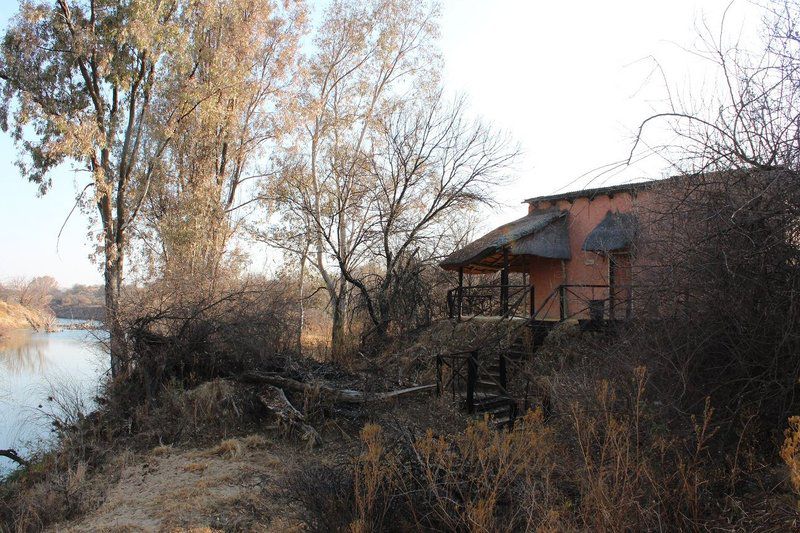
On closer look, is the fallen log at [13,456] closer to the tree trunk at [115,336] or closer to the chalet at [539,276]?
the tree trunk at [115,336]

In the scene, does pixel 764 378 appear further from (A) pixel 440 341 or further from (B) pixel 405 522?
(A) pixel 440 341

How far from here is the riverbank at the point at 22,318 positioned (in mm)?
39969

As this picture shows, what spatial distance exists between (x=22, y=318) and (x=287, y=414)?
46816 mm

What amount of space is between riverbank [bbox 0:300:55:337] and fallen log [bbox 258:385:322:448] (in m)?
35.2

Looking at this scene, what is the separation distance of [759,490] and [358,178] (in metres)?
20.1

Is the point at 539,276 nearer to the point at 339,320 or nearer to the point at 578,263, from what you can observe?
the point at 578,263

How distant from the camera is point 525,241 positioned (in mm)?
17469

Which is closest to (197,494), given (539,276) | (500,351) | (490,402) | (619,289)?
(490,402)

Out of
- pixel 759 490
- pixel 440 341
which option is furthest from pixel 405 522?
pixel 440 341

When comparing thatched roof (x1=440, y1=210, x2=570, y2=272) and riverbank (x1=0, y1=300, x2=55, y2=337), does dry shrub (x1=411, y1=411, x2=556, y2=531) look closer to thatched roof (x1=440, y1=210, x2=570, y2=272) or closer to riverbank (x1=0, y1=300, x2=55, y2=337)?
thatched roof (x1=440, y1=210, x2=570, y2=272)

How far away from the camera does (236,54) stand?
861 inches

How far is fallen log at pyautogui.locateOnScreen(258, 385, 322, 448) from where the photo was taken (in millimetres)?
9555

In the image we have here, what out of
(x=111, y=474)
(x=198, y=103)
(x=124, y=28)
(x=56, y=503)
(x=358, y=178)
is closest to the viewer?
(x=56, y=503)

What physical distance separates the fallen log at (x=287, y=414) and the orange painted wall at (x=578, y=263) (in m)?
8.70
